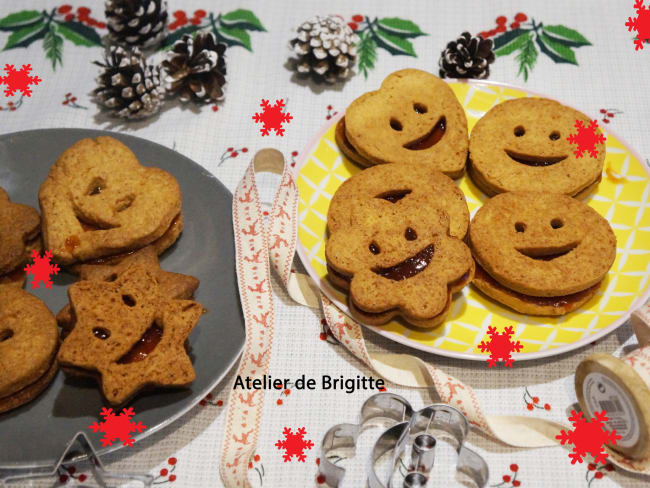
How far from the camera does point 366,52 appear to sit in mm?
2166

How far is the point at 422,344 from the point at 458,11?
4.07ft

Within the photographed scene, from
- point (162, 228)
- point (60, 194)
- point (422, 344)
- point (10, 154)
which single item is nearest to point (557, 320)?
point (422, 344)

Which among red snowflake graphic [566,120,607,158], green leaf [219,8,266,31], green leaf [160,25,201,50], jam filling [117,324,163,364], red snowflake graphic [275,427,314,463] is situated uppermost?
green leaf [219,8,266,31]

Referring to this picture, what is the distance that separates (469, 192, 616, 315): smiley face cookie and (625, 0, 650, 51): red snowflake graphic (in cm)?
86

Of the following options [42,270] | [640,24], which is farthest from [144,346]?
[640,24]

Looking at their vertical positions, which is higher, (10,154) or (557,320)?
(10,154)

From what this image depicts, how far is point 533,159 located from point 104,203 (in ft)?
3.19

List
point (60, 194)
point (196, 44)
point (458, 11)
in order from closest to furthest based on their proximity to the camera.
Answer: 1. point (60, 194)
2. point (196, 44)
3. point (458, 11)

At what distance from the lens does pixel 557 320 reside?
4.96 ft

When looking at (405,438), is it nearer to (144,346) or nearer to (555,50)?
(144,346)

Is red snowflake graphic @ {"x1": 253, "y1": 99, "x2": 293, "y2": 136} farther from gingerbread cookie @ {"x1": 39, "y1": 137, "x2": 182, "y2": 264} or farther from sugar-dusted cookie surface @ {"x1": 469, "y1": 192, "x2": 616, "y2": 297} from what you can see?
sugar-dusted cookie surface @ {"x1": 469, "y1": 192, "x2": 616, "y2": 297}

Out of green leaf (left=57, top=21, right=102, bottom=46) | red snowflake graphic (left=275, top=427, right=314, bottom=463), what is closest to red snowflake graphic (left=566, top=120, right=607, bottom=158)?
red snowflake graphic (left=275, top=427, right=314, bottom=463)

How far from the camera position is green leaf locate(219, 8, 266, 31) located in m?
2.21

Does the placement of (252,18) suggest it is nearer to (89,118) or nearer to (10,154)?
(89,118)
